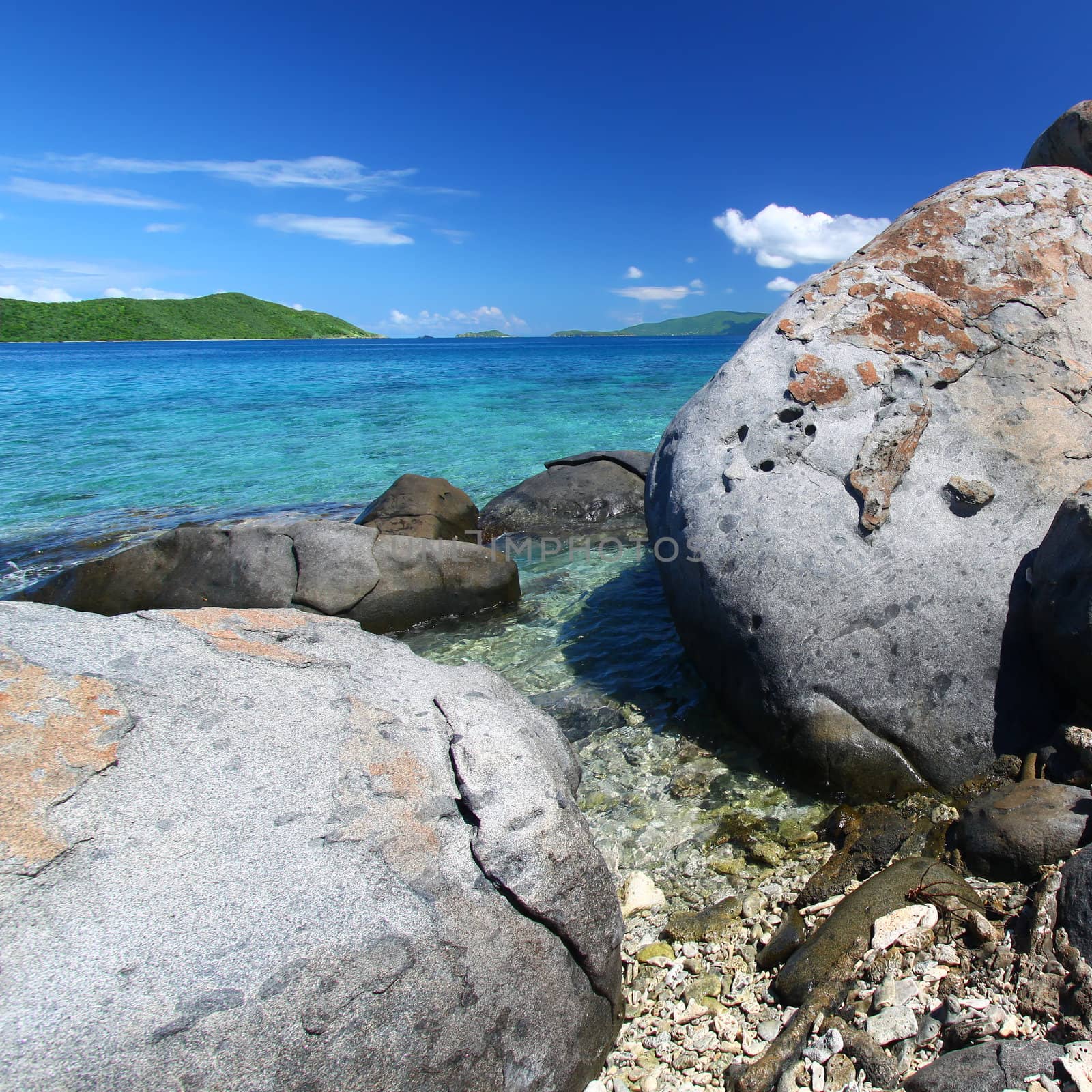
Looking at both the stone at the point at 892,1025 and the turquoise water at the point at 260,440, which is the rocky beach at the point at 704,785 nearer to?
the stone at the point at 892,1025

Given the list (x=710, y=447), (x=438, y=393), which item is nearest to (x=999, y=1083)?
(x=710, y=447)

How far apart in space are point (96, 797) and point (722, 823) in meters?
2.80

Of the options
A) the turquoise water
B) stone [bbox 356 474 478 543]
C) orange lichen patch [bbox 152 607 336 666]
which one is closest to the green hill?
the turquoise water

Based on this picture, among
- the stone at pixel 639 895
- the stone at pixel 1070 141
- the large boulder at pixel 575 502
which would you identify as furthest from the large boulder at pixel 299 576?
the stone at pixel 1070 141

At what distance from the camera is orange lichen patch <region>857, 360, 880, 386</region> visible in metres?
4.27

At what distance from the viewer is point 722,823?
12.3ft

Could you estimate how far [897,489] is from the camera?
12.9 feet

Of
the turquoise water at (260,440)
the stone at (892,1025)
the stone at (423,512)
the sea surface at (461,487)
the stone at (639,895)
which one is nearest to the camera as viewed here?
the stone at (892,1025)

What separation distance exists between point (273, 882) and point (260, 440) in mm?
17265

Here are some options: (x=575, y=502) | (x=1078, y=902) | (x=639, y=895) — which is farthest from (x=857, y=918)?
(x=575, y=502)

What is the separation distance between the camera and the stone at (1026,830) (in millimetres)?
2736

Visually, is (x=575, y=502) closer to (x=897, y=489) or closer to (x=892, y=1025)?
(x=897, y=489)

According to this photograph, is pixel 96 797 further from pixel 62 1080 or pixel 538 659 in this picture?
→ pixel 538 659

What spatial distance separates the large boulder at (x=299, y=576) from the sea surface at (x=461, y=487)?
0.34 meters
